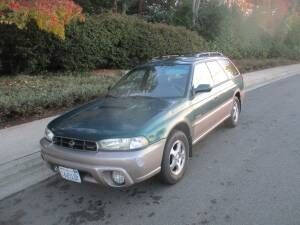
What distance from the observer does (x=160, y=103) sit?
475cm

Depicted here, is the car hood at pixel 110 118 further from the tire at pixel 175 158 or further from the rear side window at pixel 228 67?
the rear side window at pixel 228 67

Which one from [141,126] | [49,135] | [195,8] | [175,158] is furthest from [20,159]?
[195,8]

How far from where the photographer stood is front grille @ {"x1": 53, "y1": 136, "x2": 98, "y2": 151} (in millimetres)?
3973

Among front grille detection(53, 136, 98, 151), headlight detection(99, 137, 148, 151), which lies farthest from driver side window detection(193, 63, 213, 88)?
front grille detection(53, 136, 98, 151)

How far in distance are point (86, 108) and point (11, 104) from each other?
9.24 ft

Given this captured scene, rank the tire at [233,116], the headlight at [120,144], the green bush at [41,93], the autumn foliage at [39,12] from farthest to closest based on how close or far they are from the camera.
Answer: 1. the autumn foliage at [39,12]
2. the green bush at [41,93]
3. the tire at [233,116]
4. the headlight at [120,144]

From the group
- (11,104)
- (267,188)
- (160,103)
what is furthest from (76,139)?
(11,104)

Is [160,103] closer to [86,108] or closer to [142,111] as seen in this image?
[142,111]

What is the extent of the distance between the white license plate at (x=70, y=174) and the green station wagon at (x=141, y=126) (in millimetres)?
13

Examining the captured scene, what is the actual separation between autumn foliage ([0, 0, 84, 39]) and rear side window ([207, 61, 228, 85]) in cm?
424

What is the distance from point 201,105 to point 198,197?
1541 millimetres

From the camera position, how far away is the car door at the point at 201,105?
5.11 metres

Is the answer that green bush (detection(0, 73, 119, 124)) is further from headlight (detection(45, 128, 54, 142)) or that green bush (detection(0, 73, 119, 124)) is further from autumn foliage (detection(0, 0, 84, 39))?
headlight (detection(45, 128, 54, 142))

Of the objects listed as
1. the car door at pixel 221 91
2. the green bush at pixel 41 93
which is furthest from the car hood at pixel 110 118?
the green bush at pixel 41 93
